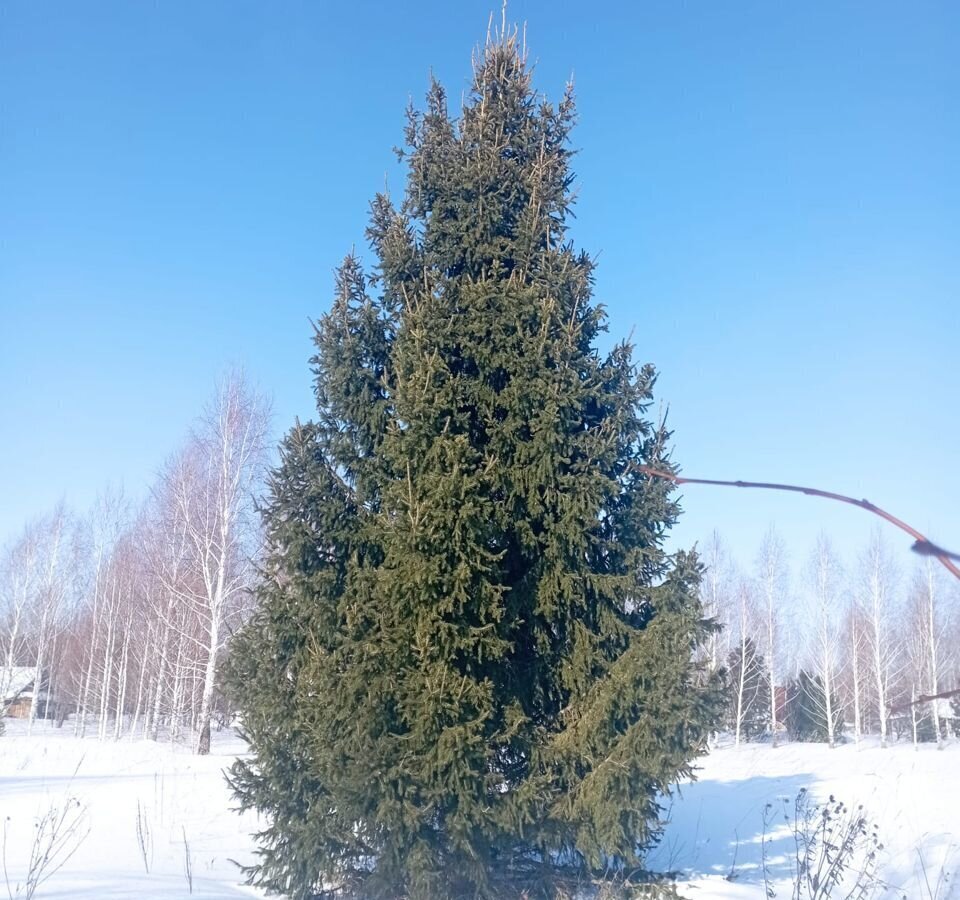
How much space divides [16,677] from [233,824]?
33.9 meters

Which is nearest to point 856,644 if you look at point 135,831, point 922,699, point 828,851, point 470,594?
point 828,851

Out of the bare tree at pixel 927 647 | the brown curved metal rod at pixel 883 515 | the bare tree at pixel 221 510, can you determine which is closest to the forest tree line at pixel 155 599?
the bare tree at pixel 221 510

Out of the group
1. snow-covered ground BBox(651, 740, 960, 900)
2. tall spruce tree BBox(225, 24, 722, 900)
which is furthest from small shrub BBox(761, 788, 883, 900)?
tall spruce tree BBox(225, 24, 722, 900)

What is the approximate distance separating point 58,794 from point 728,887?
25.3 ft

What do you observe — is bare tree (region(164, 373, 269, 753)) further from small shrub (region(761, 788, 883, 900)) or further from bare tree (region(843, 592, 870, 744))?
bare tree (region(843, 592, 870, 744))

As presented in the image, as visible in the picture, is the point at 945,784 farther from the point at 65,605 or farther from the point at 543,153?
the point at 65,605

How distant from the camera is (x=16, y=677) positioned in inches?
1407

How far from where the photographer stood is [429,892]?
17.4 ft

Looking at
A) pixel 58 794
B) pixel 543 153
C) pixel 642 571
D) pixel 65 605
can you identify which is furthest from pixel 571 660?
pixel 65 605

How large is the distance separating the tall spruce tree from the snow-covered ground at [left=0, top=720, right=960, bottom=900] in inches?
45.2

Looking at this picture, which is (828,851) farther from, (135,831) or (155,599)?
(155,599)

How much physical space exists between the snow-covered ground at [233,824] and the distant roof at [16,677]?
1604 cm

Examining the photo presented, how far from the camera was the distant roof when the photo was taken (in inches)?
1116

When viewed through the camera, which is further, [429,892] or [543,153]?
[543,153]
